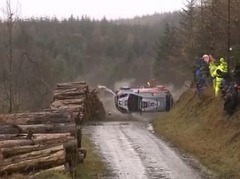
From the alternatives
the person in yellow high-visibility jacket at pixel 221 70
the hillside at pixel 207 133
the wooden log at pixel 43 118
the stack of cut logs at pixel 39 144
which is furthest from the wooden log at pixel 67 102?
the wooden log at pixel 43 118

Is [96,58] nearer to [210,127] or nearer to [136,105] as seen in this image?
[136,105]

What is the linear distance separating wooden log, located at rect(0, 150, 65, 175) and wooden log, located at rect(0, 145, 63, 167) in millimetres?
91

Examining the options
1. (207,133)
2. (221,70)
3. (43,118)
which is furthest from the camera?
(221,70)

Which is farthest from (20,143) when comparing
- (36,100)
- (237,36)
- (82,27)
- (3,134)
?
(82,27)

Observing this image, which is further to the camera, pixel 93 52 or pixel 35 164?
pixel 93 52

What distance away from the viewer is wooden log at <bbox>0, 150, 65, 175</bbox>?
1279 centimetres

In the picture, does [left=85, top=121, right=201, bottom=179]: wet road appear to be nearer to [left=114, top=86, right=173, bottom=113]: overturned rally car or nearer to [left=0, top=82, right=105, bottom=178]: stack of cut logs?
[left=0, top=82, right=105, bottom=178]: stack of cut logs

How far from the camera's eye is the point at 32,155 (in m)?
13.5

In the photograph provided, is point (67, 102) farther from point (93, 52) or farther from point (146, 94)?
point (93, 52)

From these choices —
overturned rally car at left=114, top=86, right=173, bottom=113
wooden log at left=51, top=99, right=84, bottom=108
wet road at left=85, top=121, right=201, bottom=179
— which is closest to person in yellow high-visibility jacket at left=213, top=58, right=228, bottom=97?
wet road at left=85, top=121, right=201, bottom=179

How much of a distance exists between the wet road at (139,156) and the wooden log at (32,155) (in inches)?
88.3

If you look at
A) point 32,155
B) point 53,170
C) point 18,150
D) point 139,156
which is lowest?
point 139,156

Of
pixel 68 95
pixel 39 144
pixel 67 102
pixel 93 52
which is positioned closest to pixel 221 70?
pixel 39 144

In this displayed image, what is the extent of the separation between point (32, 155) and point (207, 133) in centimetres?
1093
